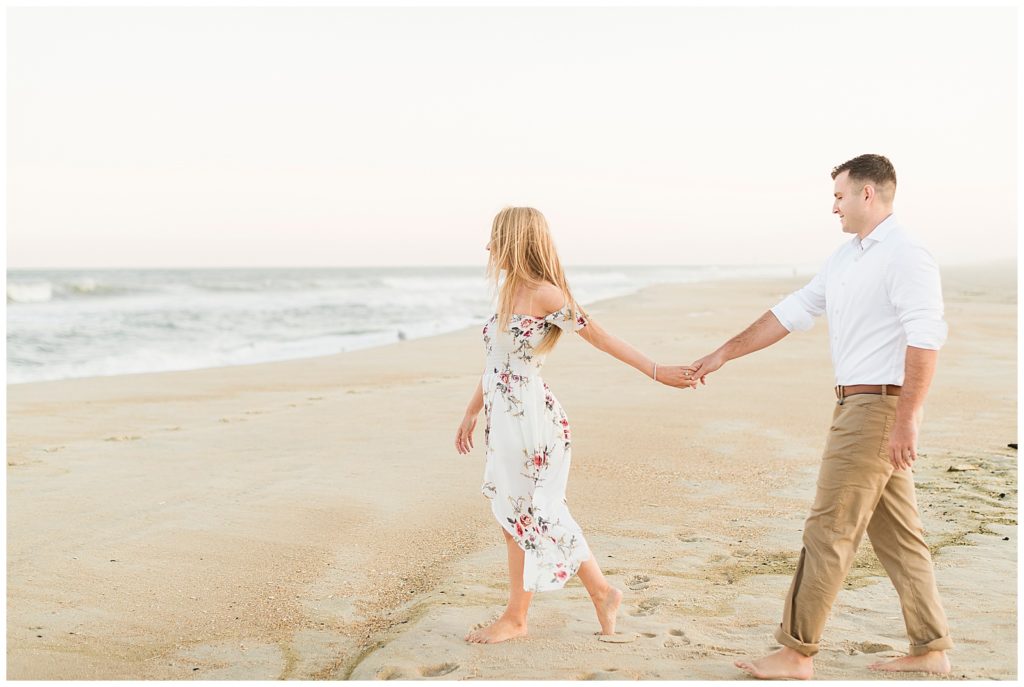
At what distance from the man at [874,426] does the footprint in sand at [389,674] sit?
4.32 feet

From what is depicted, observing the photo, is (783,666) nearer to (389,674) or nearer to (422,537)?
(389,674)

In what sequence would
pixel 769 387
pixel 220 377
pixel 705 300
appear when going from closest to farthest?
1. pixel 769 387
2. pixel 220 377
3. pixel 705 300

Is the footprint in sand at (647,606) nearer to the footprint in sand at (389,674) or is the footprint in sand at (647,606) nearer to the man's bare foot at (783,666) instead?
the man's bare foot at (783,666)

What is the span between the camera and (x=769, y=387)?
11.2 m

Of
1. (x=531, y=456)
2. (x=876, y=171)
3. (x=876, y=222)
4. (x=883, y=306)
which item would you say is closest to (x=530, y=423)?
(x=531, y=456)

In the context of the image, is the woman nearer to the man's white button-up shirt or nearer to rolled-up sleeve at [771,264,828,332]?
rolled-up sleeve at [771,264,828,332]

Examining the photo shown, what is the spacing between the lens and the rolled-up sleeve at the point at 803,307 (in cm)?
402

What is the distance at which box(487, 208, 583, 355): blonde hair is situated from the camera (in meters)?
3.96

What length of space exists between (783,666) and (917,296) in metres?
1.46

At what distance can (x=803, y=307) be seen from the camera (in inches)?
160

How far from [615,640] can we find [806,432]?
5166 mm

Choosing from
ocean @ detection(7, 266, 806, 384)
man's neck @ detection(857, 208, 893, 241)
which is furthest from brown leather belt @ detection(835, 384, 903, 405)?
ocean @ detection(7, 266, 806, 384)

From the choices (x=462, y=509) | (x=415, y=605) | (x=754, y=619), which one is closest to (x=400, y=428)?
(x=462, y=509)

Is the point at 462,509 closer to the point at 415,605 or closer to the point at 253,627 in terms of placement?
the point at 415,605
